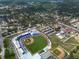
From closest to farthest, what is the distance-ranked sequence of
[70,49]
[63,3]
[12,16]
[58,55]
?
1. [58,55]
2. [70,49]
3. [12,16]
4. [63,3]

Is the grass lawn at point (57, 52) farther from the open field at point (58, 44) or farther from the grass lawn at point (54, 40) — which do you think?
the grass lawn at point (54, 40)

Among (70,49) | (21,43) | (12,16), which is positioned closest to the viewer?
(70,49)

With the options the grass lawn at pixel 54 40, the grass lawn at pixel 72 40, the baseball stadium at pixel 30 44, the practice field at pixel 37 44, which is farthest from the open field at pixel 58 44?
the practice field at pixel 37 44

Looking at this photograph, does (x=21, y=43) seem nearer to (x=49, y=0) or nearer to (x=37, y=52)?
(x=37, y=52)

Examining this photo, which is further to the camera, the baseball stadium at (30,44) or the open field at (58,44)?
the open field at (58,44)

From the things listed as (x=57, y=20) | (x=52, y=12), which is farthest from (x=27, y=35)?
(x=52, y=12)

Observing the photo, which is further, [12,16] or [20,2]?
[20,2]

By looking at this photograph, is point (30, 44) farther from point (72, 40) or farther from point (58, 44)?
point (72, 40)
